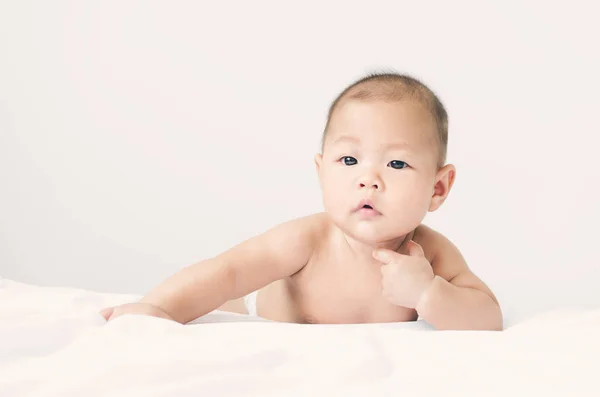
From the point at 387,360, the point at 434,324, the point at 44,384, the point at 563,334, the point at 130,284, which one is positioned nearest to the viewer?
the point at 44,384

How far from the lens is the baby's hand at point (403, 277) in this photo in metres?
1.63

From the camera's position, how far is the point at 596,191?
3.18 m

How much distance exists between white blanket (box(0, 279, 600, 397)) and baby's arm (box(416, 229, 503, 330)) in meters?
0.18

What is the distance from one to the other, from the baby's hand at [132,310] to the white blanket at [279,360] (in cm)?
4

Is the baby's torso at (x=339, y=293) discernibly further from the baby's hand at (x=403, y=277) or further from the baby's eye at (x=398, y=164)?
the baby's eye at (x=398, y=164)

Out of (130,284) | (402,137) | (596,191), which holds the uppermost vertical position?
(402,137)

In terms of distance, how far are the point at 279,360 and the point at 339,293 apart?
66cm

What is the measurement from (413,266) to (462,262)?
25 cm

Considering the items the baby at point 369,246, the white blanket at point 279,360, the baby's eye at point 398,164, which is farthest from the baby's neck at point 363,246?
the white blanket at point 279,360

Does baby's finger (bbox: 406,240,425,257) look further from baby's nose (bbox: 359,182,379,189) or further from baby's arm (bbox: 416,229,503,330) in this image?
baby's nose (bbox: 359,182,379,189)

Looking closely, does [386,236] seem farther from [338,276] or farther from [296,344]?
[296,344]

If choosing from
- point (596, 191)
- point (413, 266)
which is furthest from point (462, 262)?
point (596, 191)

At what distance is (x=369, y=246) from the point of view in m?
1.79

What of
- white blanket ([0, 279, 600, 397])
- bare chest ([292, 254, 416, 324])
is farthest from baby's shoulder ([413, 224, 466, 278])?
white blanket ([0, 279, 600, 397])
